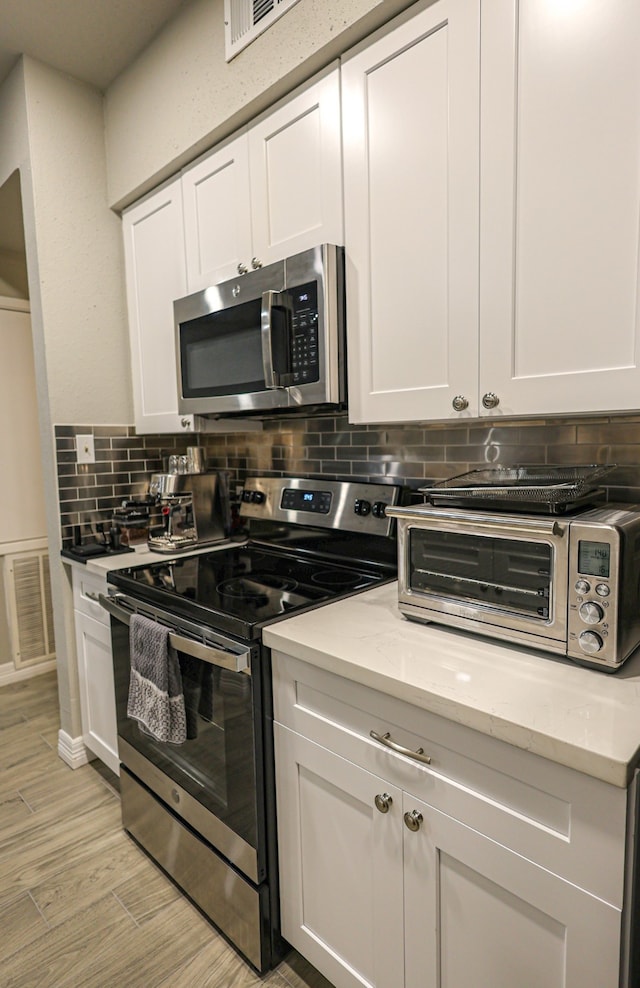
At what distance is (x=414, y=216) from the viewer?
49.1 inches

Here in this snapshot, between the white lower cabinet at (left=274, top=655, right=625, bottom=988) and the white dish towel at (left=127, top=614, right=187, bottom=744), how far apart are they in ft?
1.12

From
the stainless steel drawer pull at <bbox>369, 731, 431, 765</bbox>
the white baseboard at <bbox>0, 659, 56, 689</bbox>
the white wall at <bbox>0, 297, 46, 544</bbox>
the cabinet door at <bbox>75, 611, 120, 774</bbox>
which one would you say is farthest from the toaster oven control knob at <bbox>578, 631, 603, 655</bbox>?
the white baseboard at <bbox>0, 659, 56, 689</bbox>

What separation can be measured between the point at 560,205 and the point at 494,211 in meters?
0.13

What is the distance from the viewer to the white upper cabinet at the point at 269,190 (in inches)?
55.4

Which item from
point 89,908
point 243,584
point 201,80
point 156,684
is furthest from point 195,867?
point 201,80

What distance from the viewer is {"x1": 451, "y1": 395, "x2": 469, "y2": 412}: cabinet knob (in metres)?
1.19

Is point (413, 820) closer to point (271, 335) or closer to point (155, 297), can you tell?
point (271, 335)

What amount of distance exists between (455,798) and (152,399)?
1812 mm

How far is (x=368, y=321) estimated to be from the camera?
53.9 inches

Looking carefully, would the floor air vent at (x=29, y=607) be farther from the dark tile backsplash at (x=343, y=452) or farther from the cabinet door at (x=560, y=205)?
the cabinet door at (x=560, y=205)

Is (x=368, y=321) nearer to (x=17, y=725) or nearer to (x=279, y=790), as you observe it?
(x=279, y=790)

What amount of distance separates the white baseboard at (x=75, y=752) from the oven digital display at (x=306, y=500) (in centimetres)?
136

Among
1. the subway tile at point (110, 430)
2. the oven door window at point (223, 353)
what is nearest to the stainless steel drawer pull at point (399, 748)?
the oven door window at point (223, 353)

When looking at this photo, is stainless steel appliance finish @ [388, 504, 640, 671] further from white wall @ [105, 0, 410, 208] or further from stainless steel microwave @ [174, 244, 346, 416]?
white wall @ [105, 0, 410, 208]
